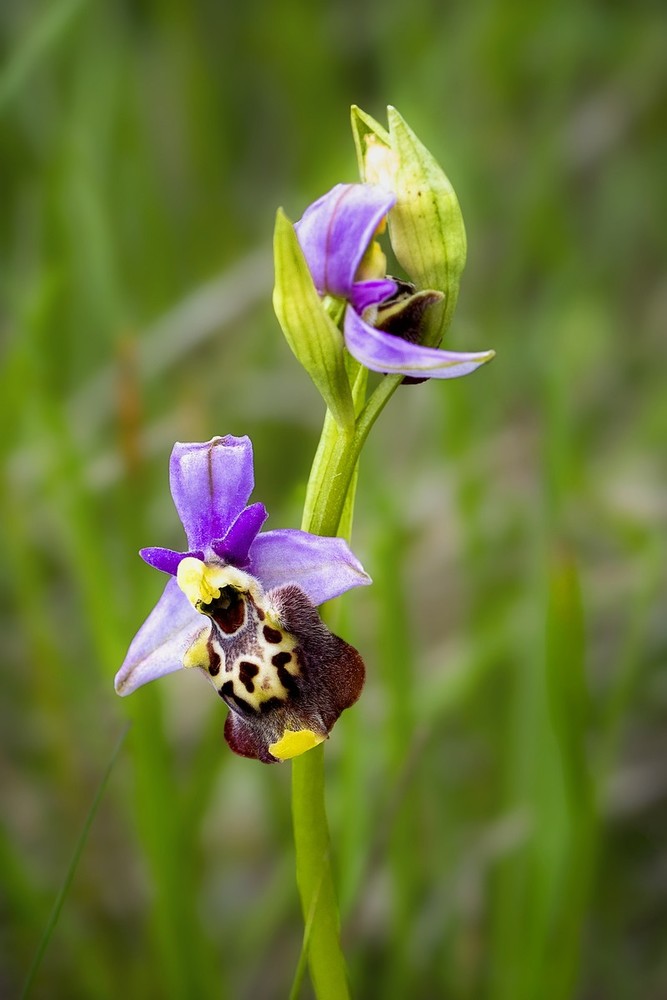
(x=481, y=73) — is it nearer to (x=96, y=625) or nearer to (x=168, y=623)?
(x=96, y=625)

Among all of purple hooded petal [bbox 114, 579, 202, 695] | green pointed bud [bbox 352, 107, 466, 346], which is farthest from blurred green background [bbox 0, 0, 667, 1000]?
green pointed bud [bbox 352, 107, 466, 346]

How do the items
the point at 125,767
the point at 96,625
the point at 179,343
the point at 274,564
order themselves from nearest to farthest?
1. the point at 274,564
2. the point at 96,625
3. the point at 125,767
4. the point at 179,343

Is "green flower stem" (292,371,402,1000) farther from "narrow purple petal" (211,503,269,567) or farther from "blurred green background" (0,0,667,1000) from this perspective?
"blurred green background" (0,0,667,1000)

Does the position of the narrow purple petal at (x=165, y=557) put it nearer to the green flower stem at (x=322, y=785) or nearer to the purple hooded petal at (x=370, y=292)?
the green flower stem at (x=322, y=785)

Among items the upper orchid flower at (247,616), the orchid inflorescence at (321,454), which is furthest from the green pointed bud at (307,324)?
the upper orchid flower at (247,616)

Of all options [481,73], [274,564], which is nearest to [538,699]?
[274,564]

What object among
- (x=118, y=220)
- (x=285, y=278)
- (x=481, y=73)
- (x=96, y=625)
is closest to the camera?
(x=285, y=278)

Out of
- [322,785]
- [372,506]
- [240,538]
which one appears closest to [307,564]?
[240,538]
